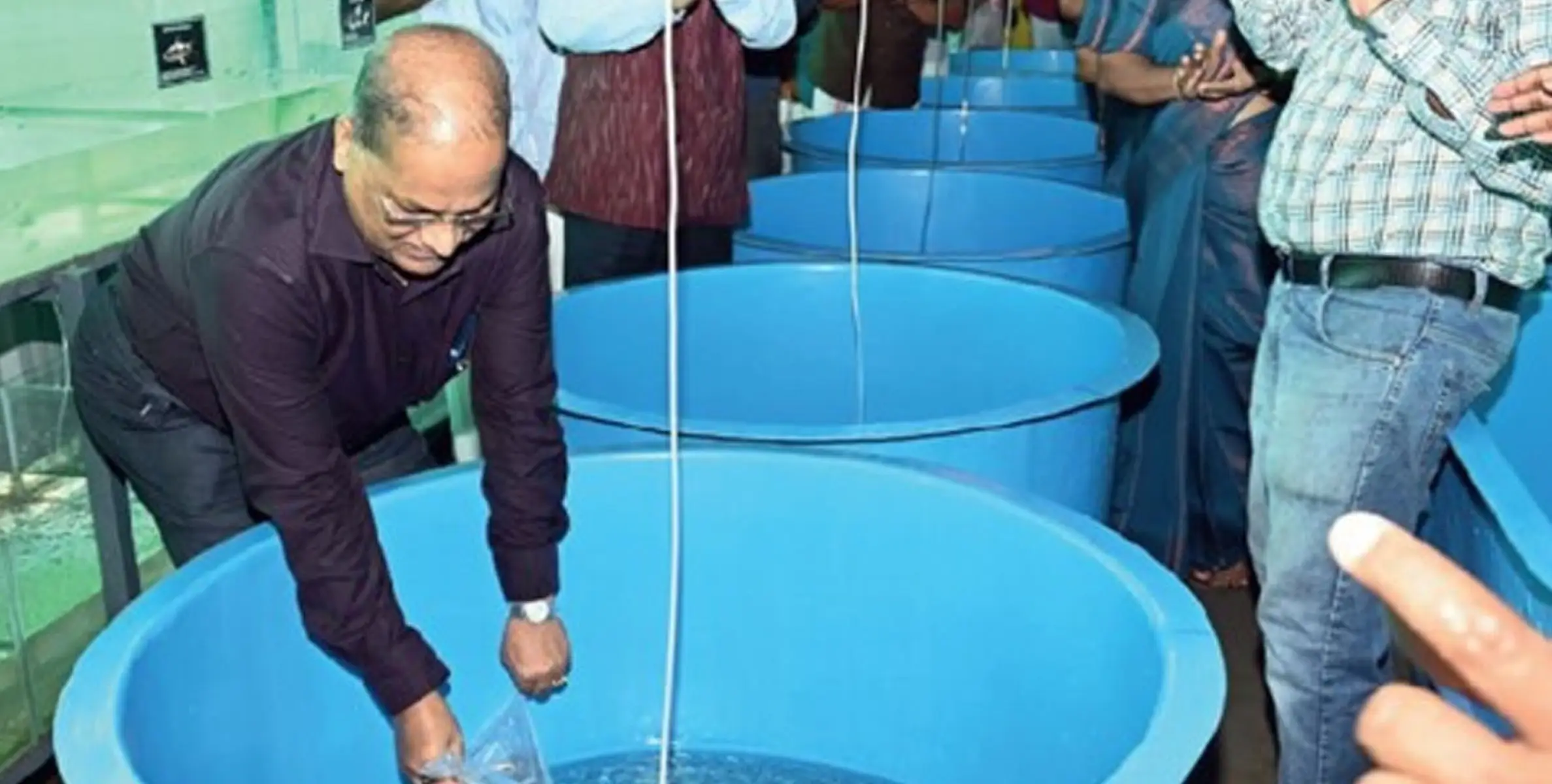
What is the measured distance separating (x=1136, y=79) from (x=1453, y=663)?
8.35 feet

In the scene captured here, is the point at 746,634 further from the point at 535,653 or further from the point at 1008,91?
the point at 1008,91

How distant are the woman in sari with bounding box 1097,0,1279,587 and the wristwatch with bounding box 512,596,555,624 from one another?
1.34 meters

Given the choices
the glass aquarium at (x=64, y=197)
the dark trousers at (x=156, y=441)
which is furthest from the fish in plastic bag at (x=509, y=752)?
the glass aquarium at (x=64, y=197)

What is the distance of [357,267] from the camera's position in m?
1.39

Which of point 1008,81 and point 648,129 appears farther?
point 1008,81

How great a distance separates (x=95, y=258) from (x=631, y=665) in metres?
0.86

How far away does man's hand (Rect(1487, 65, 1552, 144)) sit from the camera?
4.51 feet

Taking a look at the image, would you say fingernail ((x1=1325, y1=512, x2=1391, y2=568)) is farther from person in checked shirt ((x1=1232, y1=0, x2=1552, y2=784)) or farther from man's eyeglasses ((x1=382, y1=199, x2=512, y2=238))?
person in checked shirt ((x1=1232, y1=0, x2=1552, y2=784))

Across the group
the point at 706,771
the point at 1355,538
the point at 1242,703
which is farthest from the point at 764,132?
the point at 1355,538

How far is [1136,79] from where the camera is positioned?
9.66ft

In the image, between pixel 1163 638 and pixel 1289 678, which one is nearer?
pixel 1163 638

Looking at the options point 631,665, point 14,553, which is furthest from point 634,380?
point 14,553

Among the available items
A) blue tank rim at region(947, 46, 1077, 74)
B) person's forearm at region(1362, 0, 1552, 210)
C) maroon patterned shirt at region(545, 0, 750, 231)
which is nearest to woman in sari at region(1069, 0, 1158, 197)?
maroon patterned shirt at region(545, 0, 750, 231)

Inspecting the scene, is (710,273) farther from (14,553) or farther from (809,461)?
(14,553)
